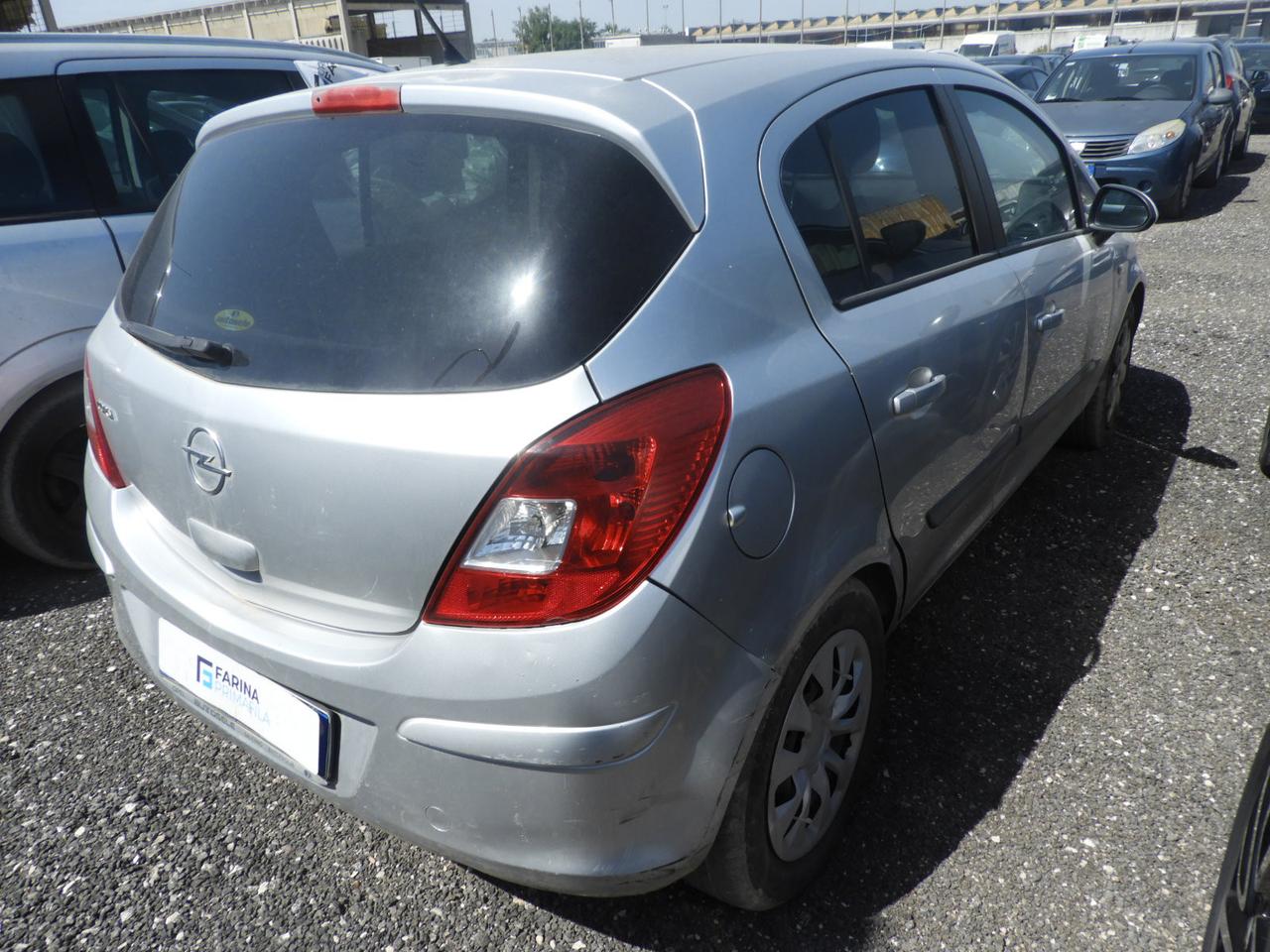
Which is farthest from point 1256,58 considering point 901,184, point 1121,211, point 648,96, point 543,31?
point 543,31

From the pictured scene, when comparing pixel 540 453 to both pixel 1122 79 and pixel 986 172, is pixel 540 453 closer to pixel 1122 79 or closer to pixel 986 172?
pixel 986 172

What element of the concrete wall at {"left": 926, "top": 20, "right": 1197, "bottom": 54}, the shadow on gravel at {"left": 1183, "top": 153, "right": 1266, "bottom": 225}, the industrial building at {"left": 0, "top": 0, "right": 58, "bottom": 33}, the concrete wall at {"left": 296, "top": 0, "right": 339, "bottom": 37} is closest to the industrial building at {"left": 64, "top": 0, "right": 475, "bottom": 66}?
the concrete wall at {"left": 296, "top": 0, "right": 339, "bottom": 37}

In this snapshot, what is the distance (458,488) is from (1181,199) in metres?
10.2

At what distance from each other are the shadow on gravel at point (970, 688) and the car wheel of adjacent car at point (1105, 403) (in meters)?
0.09

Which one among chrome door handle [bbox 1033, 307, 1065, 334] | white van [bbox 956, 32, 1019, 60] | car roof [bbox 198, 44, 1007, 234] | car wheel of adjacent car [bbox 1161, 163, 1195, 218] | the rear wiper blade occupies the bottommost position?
car wheel of adjacent car [bbox 1161, 163, 1195, 218]

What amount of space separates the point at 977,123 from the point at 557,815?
2.32 meters

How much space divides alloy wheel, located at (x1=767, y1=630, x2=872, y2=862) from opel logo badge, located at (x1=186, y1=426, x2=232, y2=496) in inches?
44.3

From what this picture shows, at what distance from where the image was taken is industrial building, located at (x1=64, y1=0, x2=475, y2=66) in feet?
117

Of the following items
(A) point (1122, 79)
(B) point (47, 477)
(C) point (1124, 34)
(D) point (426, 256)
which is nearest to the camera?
(D) point (426, 256)

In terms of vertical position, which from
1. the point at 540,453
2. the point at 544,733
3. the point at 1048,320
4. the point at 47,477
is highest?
the point at 540,453

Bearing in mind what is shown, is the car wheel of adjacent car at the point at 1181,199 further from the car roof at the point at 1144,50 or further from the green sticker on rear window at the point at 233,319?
the green sticker on rear window at the point at 233,319

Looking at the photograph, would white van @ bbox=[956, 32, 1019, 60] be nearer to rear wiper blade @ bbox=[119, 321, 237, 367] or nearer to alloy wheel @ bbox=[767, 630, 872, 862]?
alloy wheel @ bbox=[767, 630, 872, 862]

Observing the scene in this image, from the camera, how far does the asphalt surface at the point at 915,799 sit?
1.99m

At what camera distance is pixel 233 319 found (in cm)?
179
